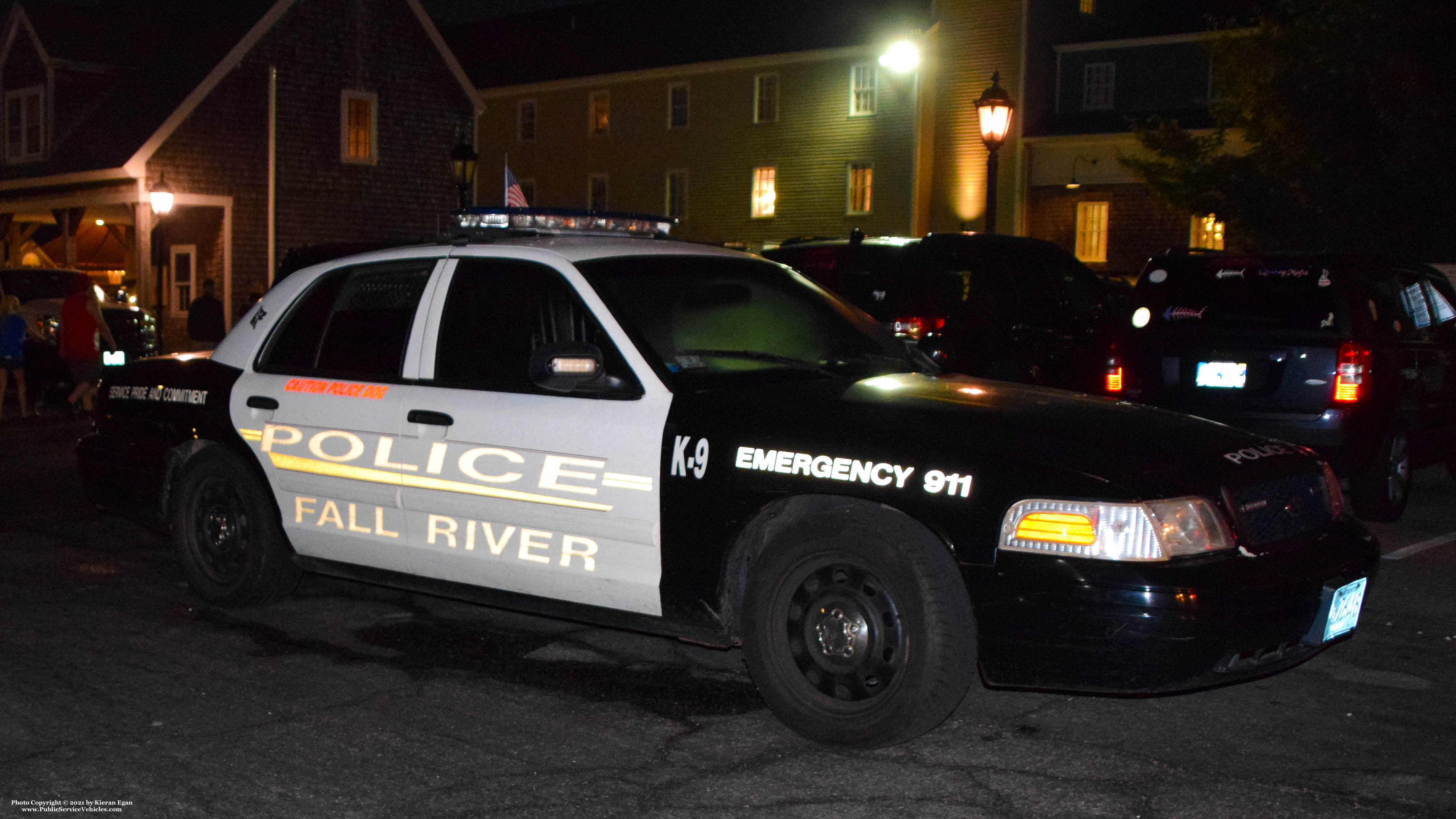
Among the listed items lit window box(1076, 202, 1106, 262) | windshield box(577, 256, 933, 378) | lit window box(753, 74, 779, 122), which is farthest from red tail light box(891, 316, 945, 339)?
lit window box(753, 74, 779, 122)

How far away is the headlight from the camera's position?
439cm

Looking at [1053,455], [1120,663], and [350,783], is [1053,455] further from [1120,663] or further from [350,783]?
[350,783]

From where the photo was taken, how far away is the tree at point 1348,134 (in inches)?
728

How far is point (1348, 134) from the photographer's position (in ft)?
66.4

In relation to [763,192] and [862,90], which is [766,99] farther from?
[862,90]

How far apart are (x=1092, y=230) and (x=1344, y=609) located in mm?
36071

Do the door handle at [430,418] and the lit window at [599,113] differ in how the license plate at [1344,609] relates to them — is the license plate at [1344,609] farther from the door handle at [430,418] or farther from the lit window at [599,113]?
the lit window at [599,113]

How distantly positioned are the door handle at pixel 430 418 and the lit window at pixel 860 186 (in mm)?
35902

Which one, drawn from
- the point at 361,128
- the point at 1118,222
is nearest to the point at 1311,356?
the point at 361,128

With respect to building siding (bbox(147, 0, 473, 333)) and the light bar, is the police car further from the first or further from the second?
building siding (bbox(147, 0, 473, 333))

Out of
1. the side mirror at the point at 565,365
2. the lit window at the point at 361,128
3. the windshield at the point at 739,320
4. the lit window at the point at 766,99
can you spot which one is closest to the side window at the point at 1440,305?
the windshield at the point at 739,320

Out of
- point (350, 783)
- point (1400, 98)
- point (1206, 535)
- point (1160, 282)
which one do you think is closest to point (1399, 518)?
point (1160, 282)

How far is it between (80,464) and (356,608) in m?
1.72

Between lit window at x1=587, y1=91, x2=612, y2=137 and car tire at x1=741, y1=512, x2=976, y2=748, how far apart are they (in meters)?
43.2
